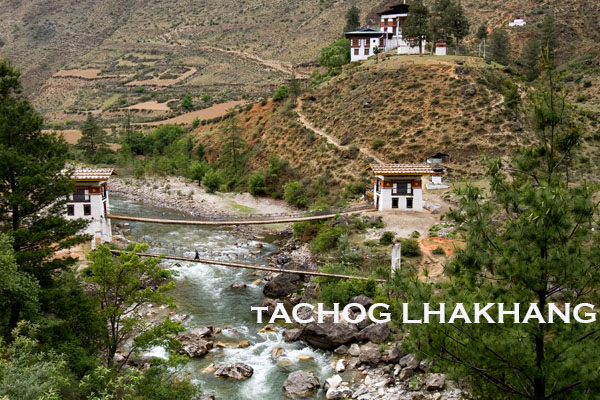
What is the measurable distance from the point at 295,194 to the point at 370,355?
24.6m

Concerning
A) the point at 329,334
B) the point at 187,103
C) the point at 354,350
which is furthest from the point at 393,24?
the point at 354,350

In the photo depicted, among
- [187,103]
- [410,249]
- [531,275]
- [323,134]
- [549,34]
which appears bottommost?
[410,249]

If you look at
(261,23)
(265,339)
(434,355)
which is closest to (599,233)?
(434,355)

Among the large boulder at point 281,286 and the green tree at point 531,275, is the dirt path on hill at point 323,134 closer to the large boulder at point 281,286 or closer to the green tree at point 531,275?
the large boulder at point 281,286

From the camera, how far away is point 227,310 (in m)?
25.3

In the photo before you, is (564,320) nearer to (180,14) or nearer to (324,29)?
(324,29)

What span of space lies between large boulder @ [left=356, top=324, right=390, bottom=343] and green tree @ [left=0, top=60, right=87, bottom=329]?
10706mm

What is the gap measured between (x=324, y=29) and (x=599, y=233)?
91556 millimetres

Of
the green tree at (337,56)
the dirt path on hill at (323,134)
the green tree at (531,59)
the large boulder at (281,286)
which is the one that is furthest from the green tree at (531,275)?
the green tree at (337,56)

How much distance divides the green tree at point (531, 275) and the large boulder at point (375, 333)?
9952 millimetres

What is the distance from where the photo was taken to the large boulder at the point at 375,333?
21.2 metres

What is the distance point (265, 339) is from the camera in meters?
22.4

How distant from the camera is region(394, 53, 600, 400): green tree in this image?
31.9 feet

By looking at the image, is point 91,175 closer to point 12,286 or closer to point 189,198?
point 12,286
